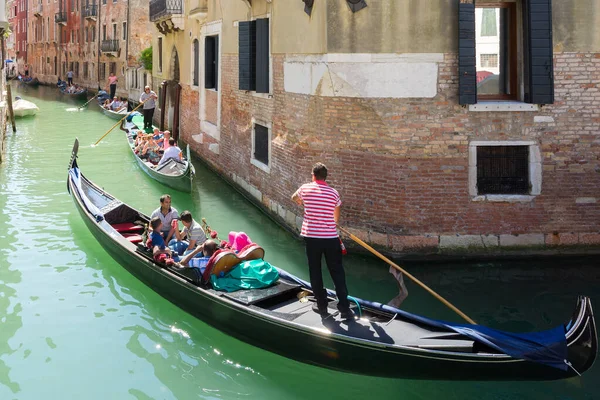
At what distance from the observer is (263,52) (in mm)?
9305

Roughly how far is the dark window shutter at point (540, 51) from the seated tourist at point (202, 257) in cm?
352

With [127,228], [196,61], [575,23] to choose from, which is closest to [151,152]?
[196,61]

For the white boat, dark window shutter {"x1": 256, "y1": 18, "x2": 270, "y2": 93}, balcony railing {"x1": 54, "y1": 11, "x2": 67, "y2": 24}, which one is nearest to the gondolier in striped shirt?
dark window shutter {"x1": 256, "y1": 18, "x2": 270, "y2": 93}

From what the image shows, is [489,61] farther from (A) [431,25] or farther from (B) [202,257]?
(B) [202,257]

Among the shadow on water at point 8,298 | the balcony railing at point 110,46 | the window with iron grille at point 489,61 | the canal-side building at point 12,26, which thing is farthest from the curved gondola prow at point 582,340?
the canal-side building at point 12,26

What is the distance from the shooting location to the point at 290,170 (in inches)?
330

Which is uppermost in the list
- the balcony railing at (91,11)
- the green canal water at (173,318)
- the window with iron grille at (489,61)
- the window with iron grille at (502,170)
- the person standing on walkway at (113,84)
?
the balcony railing at (91,11)

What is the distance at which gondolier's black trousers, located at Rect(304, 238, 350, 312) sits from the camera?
189 inches

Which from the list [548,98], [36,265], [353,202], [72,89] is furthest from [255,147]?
[72,89]

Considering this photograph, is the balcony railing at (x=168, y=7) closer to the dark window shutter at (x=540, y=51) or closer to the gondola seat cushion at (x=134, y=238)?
the gondola seat cushion at (x=134, y=238)

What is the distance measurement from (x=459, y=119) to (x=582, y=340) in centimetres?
328

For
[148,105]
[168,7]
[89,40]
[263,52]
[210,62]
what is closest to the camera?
[263,52]

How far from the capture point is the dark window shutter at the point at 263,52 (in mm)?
9258

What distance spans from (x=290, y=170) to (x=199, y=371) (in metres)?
3.81
